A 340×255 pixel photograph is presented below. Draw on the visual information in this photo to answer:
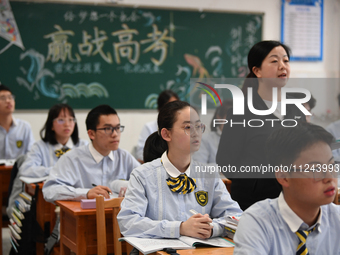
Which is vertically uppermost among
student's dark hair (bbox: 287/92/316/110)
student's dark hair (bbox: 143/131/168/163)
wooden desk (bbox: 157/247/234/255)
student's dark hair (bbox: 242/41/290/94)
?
student's dark hair (bbox: 242/41/290/94)

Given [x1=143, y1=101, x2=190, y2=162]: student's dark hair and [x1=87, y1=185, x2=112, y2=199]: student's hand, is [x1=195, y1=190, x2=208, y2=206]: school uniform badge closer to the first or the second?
[x1=143, y1=101, x2=190, y2=162]: student's dark hair

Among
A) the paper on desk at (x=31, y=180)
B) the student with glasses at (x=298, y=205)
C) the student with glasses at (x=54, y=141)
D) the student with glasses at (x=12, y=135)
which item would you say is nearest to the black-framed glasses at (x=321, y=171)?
the student with glasses at (x=298, y=205)

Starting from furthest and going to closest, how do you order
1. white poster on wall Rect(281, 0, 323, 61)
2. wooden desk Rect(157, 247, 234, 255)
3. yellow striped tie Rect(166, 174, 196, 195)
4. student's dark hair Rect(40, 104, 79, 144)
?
1. white poster on wall Rect(281, 0, 323, 61)
2. student's dark hair Rect(40, 104, 79, 144)
3. yellow striped tie Rect(166, 174, 196, 195)
4. wooden desk Rect(157, 247, 234, 255)

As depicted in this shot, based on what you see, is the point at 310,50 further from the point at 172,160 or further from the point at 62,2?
the point at 172,160

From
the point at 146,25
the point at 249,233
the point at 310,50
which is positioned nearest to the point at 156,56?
the point at 146,25

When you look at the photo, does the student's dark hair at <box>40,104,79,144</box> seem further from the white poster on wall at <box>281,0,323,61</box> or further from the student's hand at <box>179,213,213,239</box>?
the white poster on wall at <box>281,0,323,61</box>

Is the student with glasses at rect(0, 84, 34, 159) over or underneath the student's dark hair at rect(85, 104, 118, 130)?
underneath

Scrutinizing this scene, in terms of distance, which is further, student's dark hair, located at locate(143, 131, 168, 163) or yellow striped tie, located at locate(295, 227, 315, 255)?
student's dark hair, located at locate(143, 131, 168, 163)

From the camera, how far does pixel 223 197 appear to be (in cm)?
180

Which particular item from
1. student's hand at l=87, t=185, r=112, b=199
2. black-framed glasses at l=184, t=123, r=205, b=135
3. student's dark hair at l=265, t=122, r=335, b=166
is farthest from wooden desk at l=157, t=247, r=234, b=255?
student's hand at l=87, t=185, r=112, b=199

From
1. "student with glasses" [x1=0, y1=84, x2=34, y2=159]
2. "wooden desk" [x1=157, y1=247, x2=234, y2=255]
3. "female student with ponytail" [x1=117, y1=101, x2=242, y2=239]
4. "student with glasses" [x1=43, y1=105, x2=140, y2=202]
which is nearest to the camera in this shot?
"wooden desk" [x1=157, y1=247, x2=234, y2=255]

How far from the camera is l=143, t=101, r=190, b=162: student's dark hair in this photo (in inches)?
74.5

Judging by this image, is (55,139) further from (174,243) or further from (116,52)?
(174,243)

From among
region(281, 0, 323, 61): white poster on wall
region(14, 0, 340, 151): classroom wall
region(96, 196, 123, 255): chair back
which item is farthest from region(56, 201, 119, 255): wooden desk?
region(281, 0, 323, 61): white poster on wall
